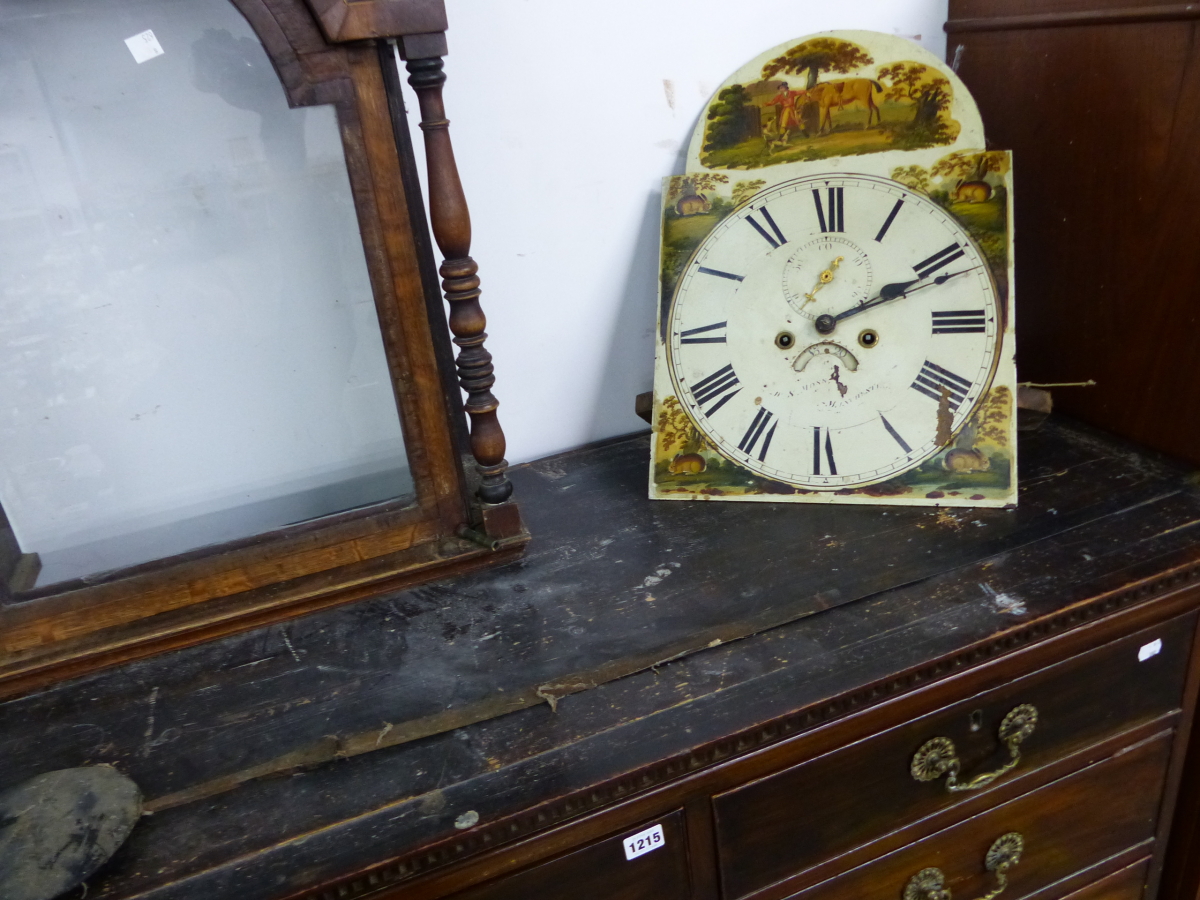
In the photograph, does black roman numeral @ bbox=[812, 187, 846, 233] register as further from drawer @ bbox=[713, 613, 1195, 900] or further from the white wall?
drawer @ bbox=[713, 613, 1195, 900]

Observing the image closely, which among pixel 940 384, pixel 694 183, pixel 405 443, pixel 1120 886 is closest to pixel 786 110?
pixel 694 183

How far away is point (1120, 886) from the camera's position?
3.59 feet

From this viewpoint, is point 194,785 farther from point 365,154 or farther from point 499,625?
point 365,154

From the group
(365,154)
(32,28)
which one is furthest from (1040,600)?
(32,28)

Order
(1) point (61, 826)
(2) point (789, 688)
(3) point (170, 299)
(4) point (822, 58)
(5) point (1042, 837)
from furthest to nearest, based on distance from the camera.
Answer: (4) point (822, 58)
(5) point (1042, 837)
(3) point (170, 299)
(2) point (789, 688)
(1) point (61, 826)

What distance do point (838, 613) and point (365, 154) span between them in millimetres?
636

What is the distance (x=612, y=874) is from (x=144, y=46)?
0.84m

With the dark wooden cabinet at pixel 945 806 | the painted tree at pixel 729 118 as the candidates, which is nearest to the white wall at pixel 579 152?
the painted tree at pixel 729 118

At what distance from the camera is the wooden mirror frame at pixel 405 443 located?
0.82m

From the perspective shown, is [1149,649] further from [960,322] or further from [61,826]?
[61,826]

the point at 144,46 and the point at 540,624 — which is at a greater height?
the point at 144,46

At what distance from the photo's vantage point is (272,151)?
872 mm

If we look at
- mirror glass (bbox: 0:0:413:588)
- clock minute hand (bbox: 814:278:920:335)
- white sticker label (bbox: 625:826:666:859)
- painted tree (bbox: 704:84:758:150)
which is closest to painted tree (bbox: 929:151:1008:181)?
clock minute hand (bbox: 814:278:920:335)

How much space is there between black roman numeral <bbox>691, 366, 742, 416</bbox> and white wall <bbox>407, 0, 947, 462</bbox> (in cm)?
21
